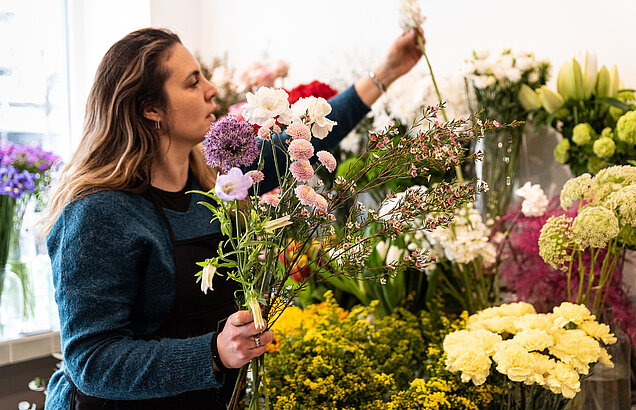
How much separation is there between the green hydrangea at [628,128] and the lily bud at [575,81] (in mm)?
134

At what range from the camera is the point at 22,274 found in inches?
72.2

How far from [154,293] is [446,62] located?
1027mm

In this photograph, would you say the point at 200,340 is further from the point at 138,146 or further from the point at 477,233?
the point at 477,233

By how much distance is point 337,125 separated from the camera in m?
1.48

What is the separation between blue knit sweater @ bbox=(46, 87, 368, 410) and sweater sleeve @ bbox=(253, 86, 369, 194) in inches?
12.3

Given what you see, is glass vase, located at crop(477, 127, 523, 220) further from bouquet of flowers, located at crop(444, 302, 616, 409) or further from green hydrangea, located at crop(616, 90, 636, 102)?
bouquet of flowers, located at crop(444, 302, 616, 409)

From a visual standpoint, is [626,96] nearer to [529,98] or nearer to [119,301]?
[529,98]

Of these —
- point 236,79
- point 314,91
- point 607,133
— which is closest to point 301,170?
point 607,133

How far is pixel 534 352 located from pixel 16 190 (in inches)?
55.7

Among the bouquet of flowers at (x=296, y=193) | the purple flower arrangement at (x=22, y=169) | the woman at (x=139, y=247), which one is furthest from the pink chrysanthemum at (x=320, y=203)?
the purple flower arrangement at (x=22, y=169)

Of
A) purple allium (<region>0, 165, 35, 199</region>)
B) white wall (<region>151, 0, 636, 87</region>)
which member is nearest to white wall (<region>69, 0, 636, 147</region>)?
white wall (<region>151, 0, 636, 87</region>)

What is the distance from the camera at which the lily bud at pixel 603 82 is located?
1.32 m

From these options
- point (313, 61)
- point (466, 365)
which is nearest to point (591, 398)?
point (466, 365)

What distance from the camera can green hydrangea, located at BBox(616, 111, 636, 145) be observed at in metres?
1.20
